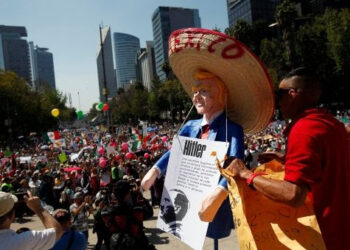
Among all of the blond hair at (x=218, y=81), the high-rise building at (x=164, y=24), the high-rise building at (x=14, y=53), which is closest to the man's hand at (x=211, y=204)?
the blond hair at (x=218, y=81)

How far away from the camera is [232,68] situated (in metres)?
2.57

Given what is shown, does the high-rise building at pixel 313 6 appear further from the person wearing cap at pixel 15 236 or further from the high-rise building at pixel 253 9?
the person wearing cap at pixel 15 236

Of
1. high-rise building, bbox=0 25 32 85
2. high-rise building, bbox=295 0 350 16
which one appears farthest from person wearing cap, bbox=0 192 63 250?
high-rise building, bbox=0 25 32 85

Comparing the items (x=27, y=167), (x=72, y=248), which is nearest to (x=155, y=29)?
(x=27, y=167)

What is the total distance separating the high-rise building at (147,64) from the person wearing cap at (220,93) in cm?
11973

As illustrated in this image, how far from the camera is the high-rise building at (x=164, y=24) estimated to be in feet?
425

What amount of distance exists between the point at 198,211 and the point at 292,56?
39905 millimetres

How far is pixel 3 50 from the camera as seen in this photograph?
173875 mm

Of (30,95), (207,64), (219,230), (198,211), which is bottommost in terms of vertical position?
(219,230)

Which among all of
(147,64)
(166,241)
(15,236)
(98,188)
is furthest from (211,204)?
(147,64)

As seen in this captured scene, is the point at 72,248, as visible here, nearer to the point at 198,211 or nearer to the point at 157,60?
the point at 198,211

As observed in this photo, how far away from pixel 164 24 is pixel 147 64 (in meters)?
17.4

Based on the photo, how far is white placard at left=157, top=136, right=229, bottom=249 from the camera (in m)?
2.32

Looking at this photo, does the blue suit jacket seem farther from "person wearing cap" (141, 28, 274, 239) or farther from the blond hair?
the blond hair
